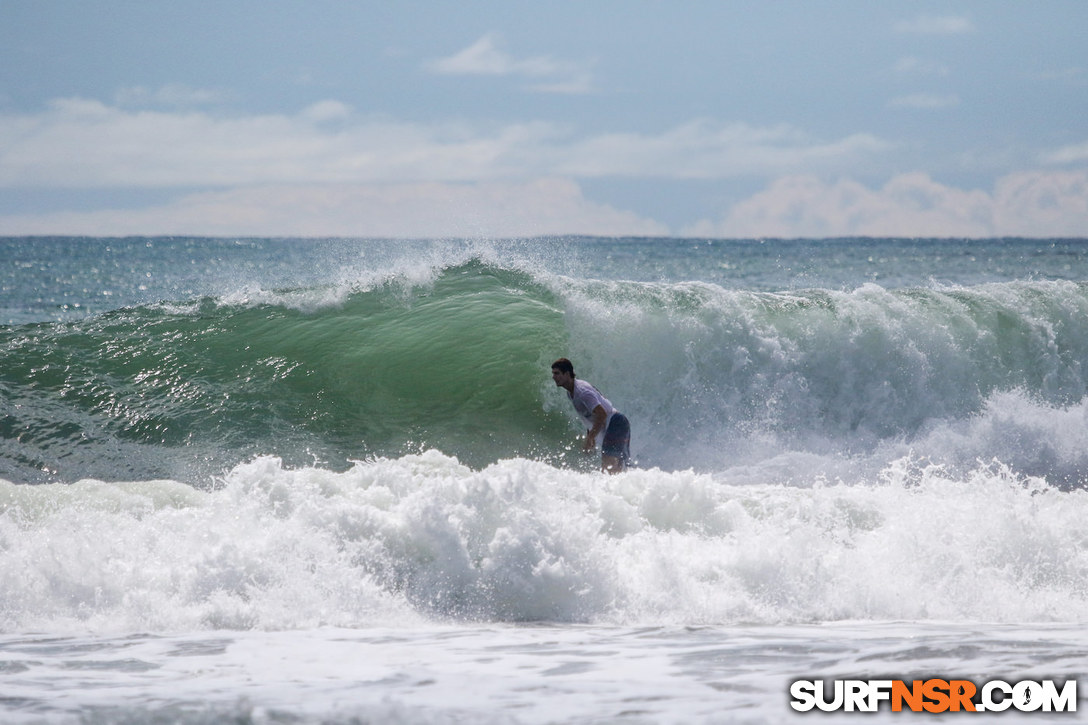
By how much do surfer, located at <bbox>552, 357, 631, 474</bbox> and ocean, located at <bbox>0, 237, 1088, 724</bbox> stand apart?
0.40m

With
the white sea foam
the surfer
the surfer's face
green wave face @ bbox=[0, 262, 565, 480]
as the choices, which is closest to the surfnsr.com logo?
the white sea foam

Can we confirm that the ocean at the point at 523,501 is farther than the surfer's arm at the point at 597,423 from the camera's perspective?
No

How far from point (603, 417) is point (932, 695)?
15.2 ft

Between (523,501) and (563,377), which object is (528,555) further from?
(563,377)

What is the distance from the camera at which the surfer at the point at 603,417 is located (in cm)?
936

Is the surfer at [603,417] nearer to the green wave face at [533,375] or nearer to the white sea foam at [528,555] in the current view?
the white sea foam at [528,555]

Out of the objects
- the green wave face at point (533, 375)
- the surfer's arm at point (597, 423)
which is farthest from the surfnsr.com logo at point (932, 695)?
the green wave face at point (533, 375)

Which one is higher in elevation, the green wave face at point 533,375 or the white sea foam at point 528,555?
Result: the green wave face at point 533,375

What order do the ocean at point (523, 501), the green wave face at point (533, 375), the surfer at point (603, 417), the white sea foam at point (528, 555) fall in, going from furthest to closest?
the green wave face at point (533, 375) → the surfer at point (603, 417) → the white sea foam at point (528, 555) → the ocean at point (523, 501)

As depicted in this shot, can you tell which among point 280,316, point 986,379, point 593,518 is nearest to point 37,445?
point 280,316

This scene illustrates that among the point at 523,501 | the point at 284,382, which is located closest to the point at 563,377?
the point at 523,501

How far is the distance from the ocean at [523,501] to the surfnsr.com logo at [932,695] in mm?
84

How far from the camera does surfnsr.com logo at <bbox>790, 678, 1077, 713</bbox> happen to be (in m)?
4.89

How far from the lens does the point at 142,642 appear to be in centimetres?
623
